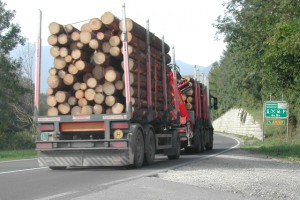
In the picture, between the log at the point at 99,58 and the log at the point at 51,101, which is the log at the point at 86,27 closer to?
the log at the point at 99,58

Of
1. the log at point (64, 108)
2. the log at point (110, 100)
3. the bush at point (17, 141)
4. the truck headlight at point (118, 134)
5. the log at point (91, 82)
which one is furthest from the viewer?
the bush at point (17, 141)

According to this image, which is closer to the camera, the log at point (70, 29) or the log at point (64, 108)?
the log at point (64, 108)

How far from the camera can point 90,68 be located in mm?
14016

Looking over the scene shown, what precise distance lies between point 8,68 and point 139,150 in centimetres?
3182

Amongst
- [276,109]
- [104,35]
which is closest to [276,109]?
[276,109]

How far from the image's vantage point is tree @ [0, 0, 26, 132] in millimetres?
43094

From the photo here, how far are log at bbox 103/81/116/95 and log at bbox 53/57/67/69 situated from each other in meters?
A: 1.29

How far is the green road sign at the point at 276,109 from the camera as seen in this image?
3444 cm

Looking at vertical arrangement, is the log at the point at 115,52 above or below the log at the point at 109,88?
above

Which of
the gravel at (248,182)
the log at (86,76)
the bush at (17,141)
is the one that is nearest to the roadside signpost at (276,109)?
the bush at (17,141)

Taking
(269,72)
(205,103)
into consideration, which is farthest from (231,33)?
(269,72)

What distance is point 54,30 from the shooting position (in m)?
13.9

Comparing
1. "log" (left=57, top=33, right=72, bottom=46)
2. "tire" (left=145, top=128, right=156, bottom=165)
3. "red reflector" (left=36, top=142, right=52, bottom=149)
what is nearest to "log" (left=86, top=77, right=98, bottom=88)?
"log" (left=57, top=33, right=72, bottom=46)

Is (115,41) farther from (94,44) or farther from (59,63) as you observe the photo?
(59,63)
